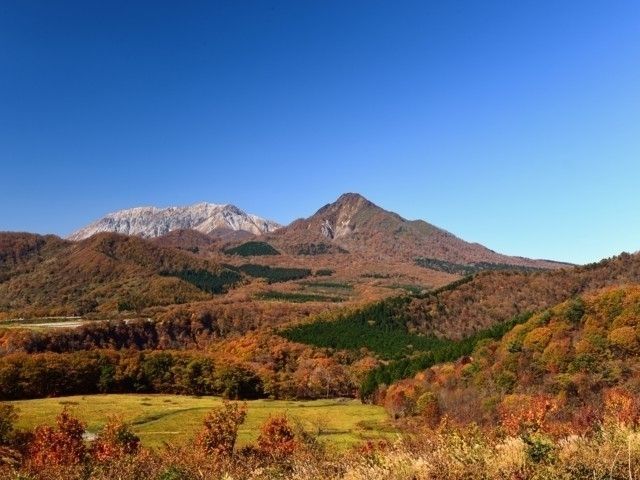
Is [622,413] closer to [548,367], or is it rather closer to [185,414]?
[548,367]

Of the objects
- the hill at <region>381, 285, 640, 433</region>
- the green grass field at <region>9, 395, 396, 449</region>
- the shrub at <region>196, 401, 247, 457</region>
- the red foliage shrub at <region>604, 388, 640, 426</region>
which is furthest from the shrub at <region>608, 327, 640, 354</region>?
the shrub at <region>196, 401, 247, 457</region>

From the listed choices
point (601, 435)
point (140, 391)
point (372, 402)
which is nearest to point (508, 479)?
point (601, 435)

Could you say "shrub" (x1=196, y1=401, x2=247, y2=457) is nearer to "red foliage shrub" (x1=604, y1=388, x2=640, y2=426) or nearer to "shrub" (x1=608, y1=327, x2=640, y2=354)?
"red foliage shrub" (x1=604, y1=388, x2=640, y2=426)

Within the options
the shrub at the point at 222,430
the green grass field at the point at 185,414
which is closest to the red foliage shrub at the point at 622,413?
the shrub at the point at 222,430

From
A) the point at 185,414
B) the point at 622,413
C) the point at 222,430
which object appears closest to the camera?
the point at 622,413

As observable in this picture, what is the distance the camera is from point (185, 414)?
305ft

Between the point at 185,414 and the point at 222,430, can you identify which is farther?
the point at 185,414

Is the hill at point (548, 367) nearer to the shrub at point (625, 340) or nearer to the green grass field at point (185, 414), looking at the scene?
the shrub at point (625, 340)

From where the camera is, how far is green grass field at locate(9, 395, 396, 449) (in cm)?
7606

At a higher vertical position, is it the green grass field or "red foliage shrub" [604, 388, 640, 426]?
"red foliage shrub" [604, 388, 640, 426]

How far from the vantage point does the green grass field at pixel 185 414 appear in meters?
76.1

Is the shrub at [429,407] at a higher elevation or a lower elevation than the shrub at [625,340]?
lower

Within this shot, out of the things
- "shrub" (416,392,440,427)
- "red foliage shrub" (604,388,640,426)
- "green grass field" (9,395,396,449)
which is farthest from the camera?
"shrub" (416,392,440,427)

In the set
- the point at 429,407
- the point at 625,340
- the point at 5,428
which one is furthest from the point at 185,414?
the point at 625,340
